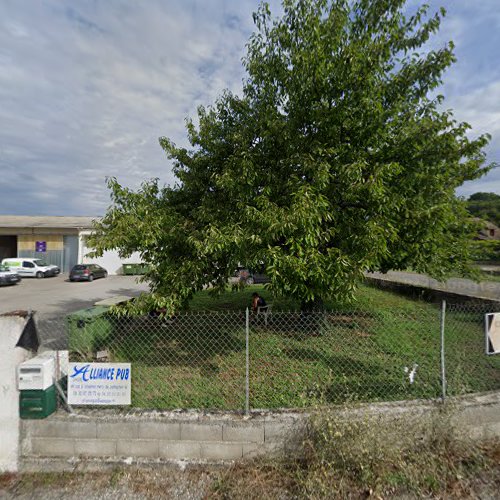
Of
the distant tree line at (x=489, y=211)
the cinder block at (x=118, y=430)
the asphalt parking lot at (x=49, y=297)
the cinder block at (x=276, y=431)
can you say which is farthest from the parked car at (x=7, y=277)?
the distant tree line at (x=489, y=211)

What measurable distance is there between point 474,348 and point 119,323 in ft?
21.5

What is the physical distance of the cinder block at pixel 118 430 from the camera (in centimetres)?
293

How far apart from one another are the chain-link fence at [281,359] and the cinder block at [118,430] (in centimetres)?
44

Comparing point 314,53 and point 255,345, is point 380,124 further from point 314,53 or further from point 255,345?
point 255,345

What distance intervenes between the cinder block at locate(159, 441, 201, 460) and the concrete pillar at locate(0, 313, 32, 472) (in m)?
1.50

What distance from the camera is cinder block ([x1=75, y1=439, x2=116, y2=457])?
9.62 ft

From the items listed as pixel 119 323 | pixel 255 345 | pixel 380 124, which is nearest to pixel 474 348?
pixel 255 345

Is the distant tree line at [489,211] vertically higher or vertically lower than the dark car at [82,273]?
higher

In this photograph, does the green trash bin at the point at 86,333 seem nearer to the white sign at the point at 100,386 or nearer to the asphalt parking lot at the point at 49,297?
the white sign at the point at 100,386

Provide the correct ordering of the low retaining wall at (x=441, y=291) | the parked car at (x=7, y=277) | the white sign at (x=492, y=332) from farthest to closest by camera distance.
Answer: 1. the parked car at (x=7, y=277)
2. the low retaining wall at (x=441, y=291)
3. the white sign at (x=492, y=332)

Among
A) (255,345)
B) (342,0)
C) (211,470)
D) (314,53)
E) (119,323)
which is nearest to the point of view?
(211,470)

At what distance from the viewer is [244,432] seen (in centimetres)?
290

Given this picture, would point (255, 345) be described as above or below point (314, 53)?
below

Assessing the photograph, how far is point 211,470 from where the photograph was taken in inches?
111
